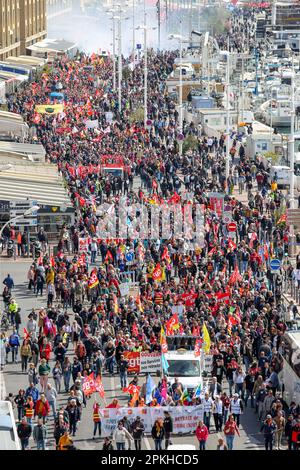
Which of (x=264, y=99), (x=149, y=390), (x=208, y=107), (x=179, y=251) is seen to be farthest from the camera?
(x=264, y=99)

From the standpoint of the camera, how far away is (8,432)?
30234 mm

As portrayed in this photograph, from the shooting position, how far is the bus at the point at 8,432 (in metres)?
29.5

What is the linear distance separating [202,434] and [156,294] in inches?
459

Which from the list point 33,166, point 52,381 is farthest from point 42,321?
point 33,166

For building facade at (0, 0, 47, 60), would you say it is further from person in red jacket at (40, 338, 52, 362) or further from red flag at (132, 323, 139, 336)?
person in red jacket at (40, 338, 52, 362)

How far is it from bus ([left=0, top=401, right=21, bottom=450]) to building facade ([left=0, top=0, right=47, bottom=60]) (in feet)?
290

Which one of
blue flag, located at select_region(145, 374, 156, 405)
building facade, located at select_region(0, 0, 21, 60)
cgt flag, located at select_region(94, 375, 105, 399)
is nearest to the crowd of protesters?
blue flag, located at select_region(145, 374, 156, 405)

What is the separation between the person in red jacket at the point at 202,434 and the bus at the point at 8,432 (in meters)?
3.88

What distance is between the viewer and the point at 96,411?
3484cm

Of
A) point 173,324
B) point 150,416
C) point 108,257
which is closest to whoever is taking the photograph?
point 150,416

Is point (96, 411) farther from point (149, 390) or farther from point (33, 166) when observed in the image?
point (33, 166)

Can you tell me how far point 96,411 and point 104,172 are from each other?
112 feet

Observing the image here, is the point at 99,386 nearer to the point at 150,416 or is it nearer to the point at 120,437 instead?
the point at 150,416

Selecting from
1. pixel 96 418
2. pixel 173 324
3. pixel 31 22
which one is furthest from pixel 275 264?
pixel 31 22
